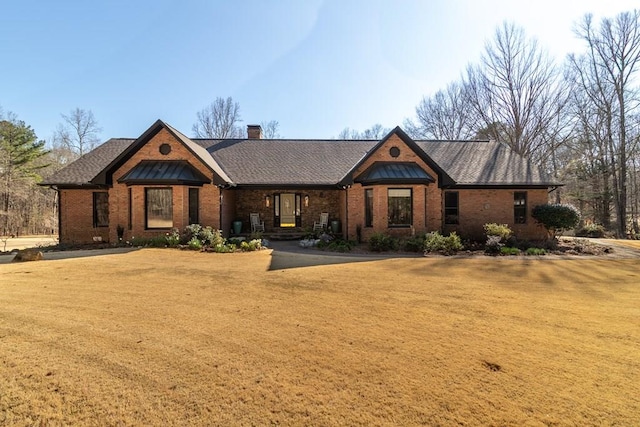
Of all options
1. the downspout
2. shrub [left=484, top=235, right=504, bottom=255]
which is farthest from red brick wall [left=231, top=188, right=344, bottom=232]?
shrub [left=484, top=235, right=504, bottom=255]

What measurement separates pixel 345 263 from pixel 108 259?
7458 millimetres

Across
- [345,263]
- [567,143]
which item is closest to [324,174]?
[345,263]

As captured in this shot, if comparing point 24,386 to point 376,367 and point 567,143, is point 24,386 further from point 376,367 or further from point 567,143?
point 567,143

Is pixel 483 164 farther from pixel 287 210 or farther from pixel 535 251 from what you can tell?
pixel 287 210

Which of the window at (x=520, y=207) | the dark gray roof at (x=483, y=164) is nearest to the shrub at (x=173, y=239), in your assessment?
the dark gray roof at (x=483, y=164)

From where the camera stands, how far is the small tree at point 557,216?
14.7 meters

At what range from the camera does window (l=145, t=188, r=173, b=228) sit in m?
14.0

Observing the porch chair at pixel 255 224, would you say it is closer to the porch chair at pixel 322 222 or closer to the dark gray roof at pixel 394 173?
the porch chair at pixel 322 222

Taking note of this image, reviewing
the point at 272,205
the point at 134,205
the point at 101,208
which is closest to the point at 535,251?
the point at 272,205

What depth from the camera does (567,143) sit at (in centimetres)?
2792

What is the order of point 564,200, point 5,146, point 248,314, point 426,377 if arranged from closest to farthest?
1. point 426,377
2. point 248,314
3. point 5,146
4. point 564,200

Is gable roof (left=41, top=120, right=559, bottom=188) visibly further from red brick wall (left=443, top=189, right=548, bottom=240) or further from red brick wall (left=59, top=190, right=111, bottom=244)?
red brick wall (left=59, top=190, right=111, bottom=244)

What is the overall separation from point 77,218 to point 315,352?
16.7 m

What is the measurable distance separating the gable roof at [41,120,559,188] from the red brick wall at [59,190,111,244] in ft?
2.55
